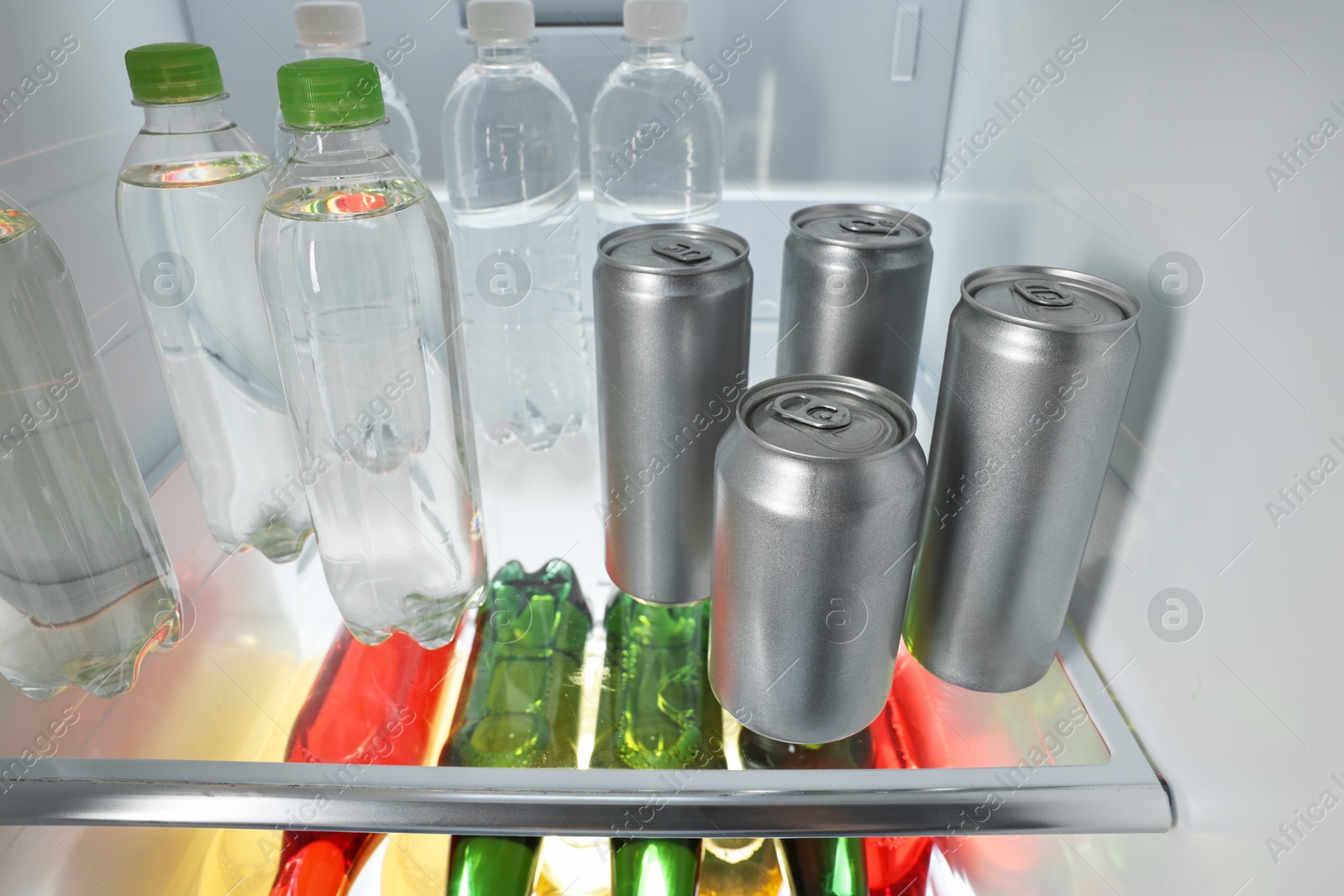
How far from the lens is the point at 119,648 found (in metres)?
0.60

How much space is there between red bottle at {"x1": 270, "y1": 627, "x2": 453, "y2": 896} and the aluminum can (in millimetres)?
173

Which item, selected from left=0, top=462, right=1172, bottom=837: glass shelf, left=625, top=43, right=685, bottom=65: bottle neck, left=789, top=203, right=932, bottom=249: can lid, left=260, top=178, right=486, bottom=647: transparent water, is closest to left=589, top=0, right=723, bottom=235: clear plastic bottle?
left=625, top=43, right=685, bottom=65: bottle neck

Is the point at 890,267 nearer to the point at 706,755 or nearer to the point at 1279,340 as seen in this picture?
the point at 1279,340

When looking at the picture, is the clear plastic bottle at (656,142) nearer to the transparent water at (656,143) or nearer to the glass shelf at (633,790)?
the transparent water at (656,143)

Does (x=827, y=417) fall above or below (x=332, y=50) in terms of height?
below

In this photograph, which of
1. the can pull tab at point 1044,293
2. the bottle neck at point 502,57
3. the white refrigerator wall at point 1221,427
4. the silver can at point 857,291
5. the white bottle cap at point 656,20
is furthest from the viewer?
the bottle neck at point 502,57

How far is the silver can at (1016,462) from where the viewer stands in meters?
0.47

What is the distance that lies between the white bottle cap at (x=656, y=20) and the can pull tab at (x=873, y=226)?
0.74ft

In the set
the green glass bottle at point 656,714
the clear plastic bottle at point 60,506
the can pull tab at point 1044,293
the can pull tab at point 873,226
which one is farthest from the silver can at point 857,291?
the clear plastic bottle at point 60,506

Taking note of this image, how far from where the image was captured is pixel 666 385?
56cm

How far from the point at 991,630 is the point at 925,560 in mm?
59

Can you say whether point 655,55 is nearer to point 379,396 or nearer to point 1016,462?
point 379,396

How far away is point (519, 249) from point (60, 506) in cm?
67

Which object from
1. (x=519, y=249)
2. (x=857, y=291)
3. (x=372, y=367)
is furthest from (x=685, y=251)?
(x=519, y=249)
